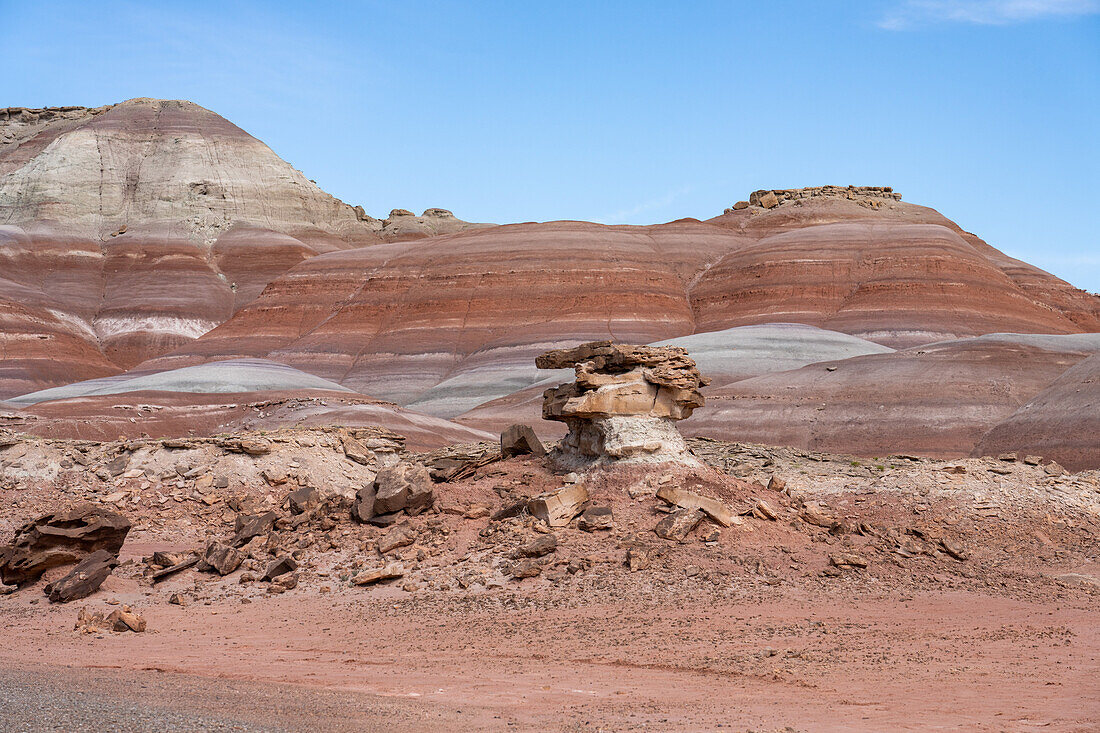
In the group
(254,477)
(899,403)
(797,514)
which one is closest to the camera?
(797,514)

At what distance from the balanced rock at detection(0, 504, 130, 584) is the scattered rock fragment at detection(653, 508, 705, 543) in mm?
7494

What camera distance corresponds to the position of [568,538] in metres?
13.3

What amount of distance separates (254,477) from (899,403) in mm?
27826

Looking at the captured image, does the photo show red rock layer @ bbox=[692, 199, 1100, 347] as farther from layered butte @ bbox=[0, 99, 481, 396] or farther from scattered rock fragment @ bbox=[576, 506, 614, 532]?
scattered rock fragment @ bbox=[576, 506, 614, 532]

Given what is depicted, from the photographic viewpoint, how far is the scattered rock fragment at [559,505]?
537 inches

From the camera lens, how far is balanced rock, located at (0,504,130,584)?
1379 centimetres

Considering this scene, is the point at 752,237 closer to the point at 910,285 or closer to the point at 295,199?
the point at 910,285

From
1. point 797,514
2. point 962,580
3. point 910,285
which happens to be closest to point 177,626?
point 797,514

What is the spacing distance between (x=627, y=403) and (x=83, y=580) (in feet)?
24.5

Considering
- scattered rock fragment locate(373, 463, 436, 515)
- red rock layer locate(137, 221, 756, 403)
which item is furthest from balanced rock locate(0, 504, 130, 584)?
red rock layer locate(137, 221, 756, 403)

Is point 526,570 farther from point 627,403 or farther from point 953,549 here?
point 953,549

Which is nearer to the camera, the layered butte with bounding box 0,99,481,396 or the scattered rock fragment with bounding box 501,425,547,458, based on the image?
the scattered rock fragment with bounding box 501,425,547,458

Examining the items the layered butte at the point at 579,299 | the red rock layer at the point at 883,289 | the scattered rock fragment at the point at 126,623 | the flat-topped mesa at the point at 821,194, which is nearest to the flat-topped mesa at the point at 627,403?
the scattered rock fragment at the point at 126,623

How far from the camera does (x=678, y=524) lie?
520 inches
